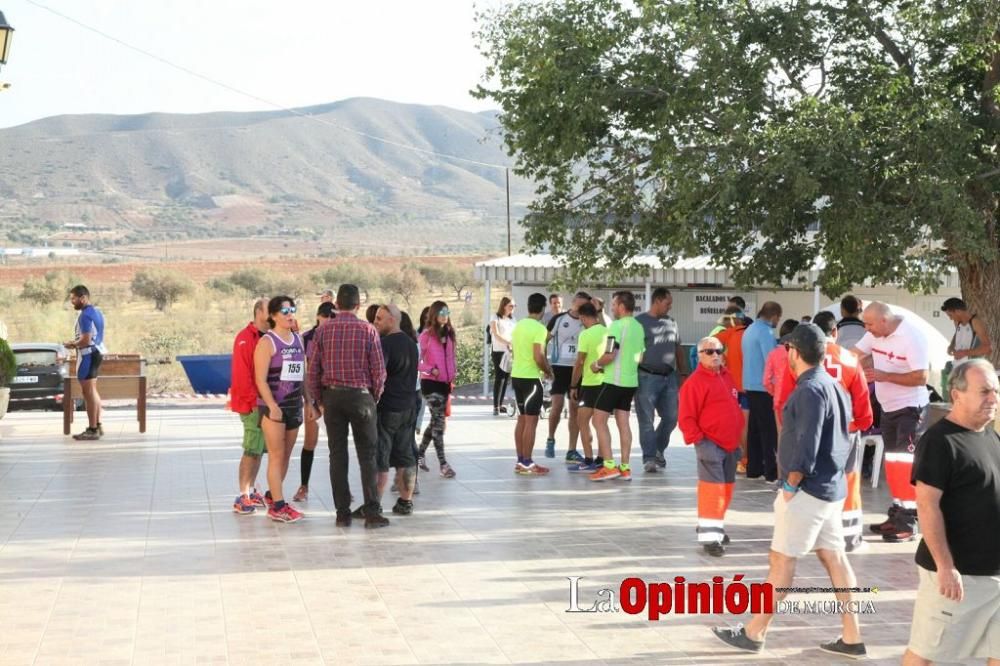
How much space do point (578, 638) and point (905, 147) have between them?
9108 mm

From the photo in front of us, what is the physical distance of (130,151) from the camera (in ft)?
544

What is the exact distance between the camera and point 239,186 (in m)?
155

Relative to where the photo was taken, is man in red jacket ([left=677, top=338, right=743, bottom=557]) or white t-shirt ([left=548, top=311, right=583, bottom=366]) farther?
white t-shirt ([left=548, top=311, right=583, bottom=366])

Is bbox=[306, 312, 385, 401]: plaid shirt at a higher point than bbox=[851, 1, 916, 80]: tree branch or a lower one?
lower

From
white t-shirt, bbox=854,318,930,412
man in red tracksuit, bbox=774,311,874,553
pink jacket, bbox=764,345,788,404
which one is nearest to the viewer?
man in red tracksuit, bbox=774,311,874,553

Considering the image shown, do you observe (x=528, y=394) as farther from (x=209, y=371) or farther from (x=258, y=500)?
(x=209, y=371)

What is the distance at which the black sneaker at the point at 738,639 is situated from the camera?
693cm

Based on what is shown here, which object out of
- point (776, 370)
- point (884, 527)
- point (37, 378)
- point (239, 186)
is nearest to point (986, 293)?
point (776, 370)

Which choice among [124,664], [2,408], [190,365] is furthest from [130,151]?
[124,664]

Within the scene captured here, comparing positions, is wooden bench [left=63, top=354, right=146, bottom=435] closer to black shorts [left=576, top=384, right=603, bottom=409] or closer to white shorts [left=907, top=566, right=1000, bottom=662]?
black shorts [left=576, top=384, right=603, bottom=409]

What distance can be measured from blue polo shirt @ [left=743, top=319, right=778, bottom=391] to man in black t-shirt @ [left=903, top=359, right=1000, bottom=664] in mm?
7600

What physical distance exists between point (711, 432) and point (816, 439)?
264cm

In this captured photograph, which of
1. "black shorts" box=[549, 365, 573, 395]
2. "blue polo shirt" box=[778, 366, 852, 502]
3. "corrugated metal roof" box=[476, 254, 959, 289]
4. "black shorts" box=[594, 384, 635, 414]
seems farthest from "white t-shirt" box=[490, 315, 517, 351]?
"blue polo shirt" box=[778, 366, 852, 502]

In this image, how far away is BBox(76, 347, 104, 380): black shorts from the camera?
54.9 ft
